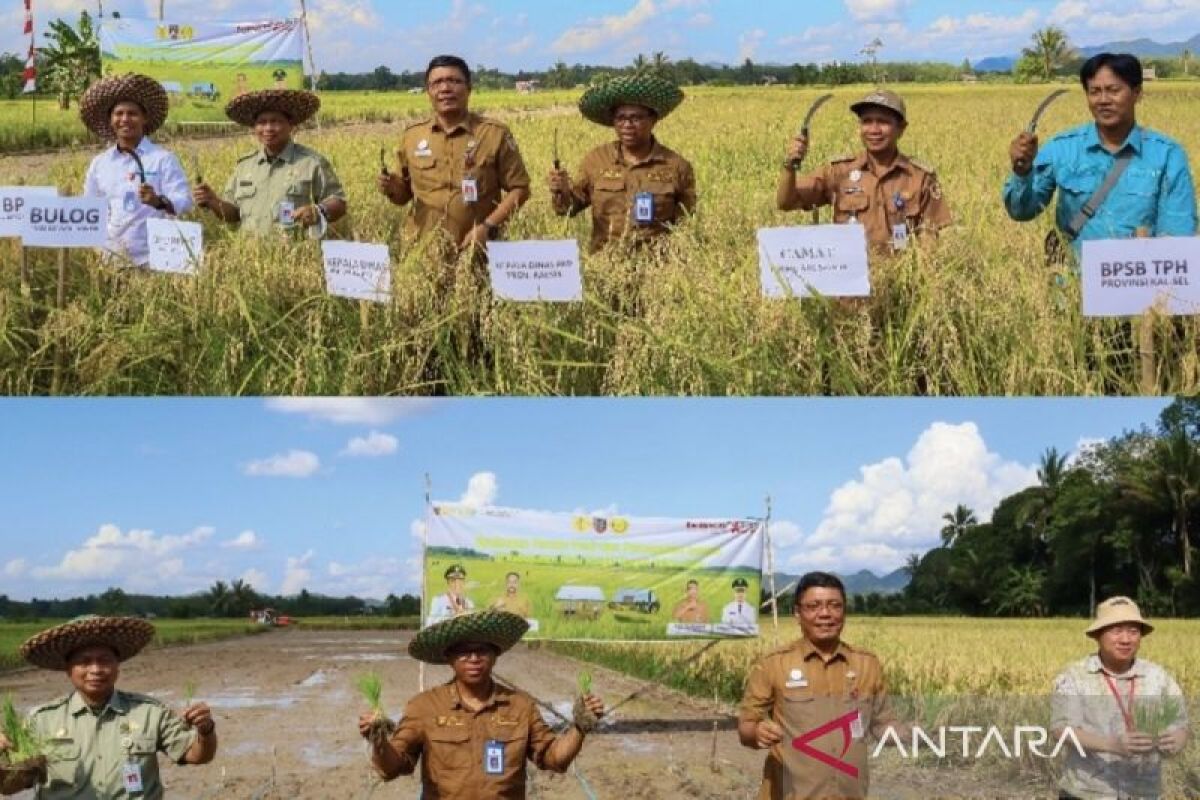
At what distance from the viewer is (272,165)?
6738 millimetres

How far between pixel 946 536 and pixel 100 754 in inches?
152

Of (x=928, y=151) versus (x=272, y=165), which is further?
(x=928, y=151)

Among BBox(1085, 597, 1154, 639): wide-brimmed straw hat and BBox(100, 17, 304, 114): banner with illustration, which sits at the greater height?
BBox(100, 17, 304, 114): banner with illustration

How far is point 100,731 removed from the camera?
4574mm

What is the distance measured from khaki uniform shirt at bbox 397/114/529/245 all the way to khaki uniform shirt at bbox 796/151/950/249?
1411 millimetres

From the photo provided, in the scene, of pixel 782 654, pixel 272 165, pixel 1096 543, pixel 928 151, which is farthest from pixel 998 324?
pixel 928 151

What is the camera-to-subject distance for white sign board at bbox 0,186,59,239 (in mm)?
6148

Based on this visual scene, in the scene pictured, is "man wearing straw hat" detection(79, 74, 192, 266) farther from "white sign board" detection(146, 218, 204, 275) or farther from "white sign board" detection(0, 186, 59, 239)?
"white sign board" detection(0, 186, 59, 239)

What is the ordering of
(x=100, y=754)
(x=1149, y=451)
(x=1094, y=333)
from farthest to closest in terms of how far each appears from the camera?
(x=1149, y=451)
(x=1094, y=333)
(x=100, y=754)

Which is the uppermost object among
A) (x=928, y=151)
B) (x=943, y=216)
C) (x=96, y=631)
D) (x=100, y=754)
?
(x=928, y=151)

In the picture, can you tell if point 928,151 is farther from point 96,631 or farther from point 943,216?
point 96,631

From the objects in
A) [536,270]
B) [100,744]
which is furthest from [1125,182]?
[100,744]

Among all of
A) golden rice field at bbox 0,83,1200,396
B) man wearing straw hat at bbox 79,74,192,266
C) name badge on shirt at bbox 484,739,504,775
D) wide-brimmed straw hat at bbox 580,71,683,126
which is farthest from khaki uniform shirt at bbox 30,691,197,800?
wide-brimmed straw hat at bbox 580,71,683,126

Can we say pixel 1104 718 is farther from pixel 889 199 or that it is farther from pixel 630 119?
pixel 630 119
